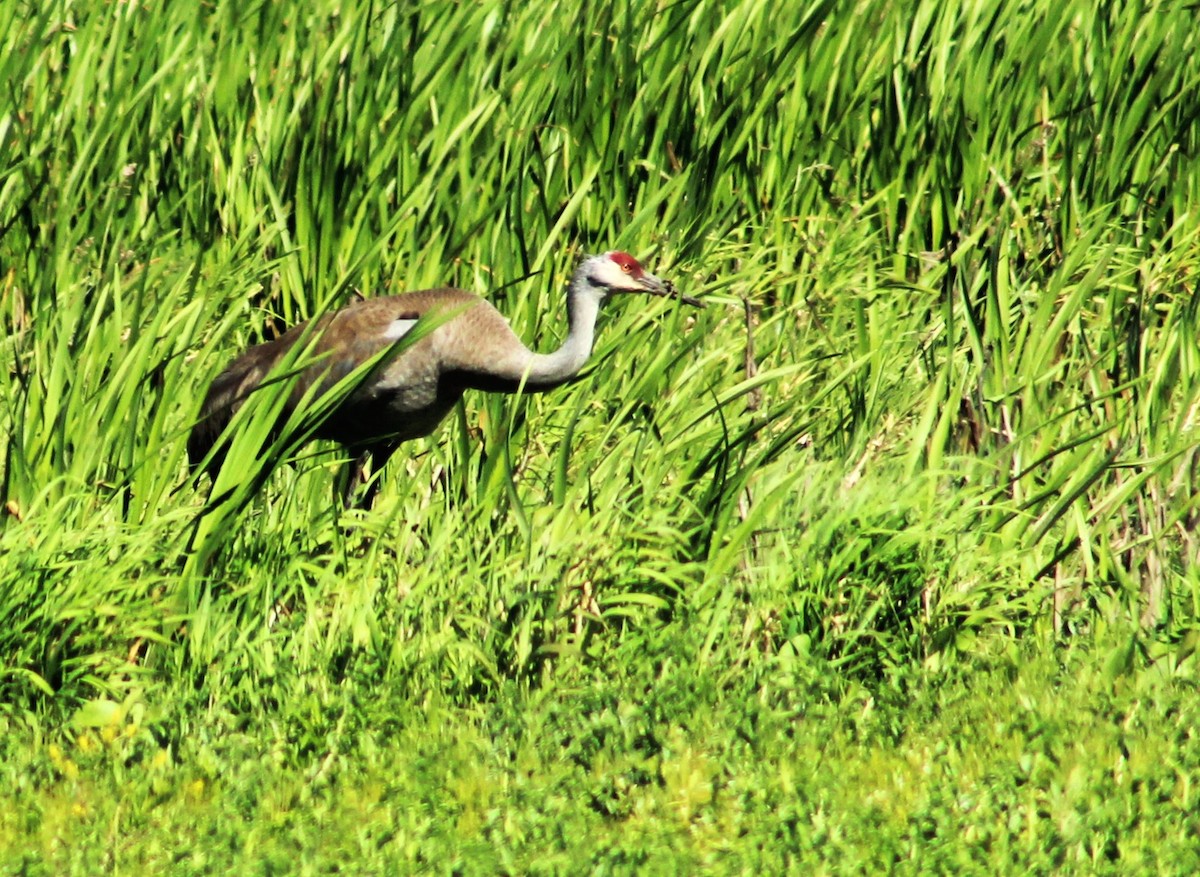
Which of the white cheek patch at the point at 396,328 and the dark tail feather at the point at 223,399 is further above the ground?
the white cheek patch at the point at 396,328

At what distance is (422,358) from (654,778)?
1657 millimetres

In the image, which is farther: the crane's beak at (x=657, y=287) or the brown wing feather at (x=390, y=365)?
the crane's beak at (x=657, y=287)

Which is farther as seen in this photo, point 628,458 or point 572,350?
point 572,350

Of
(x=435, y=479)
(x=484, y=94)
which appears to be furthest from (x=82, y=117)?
(x=435, y=479)

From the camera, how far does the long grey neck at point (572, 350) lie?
466 cm

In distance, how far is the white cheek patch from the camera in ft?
15.3

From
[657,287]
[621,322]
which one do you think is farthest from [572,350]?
[621,322]

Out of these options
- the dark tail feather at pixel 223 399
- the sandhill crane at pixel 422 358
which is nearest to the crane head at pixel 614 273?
the sandhill crane at pixel 422 358

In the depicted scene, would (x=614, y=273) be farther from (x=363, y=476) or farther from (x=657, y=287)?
(x=363, y=476)

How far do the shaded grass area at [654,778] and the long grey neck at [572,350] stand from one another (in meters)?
1.03

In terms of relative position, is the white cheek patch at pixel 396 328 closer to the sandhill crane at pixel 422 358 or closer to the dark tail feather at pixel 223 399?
the sandhill crane at pixel 422 358

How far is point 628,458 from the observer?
4285 mm

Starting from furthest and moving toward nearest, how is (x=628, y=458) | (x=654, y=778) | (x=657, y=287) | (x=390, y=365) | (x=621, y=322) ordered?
(x=621, y=322), (x=657, y=287), (x=390, y=365), (x=628, y=458), (x=654, y=778)

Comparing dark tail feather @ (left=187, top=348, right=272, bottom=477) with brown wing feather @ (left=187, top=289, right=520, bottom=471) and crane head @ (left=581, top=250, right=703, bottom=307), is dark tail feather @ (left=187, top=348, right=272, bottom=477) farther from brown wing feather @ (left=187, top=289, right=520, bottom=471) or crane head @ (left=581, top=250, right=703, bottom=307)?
crane head @ (left=581, top=250, right=703, bottom=307)
